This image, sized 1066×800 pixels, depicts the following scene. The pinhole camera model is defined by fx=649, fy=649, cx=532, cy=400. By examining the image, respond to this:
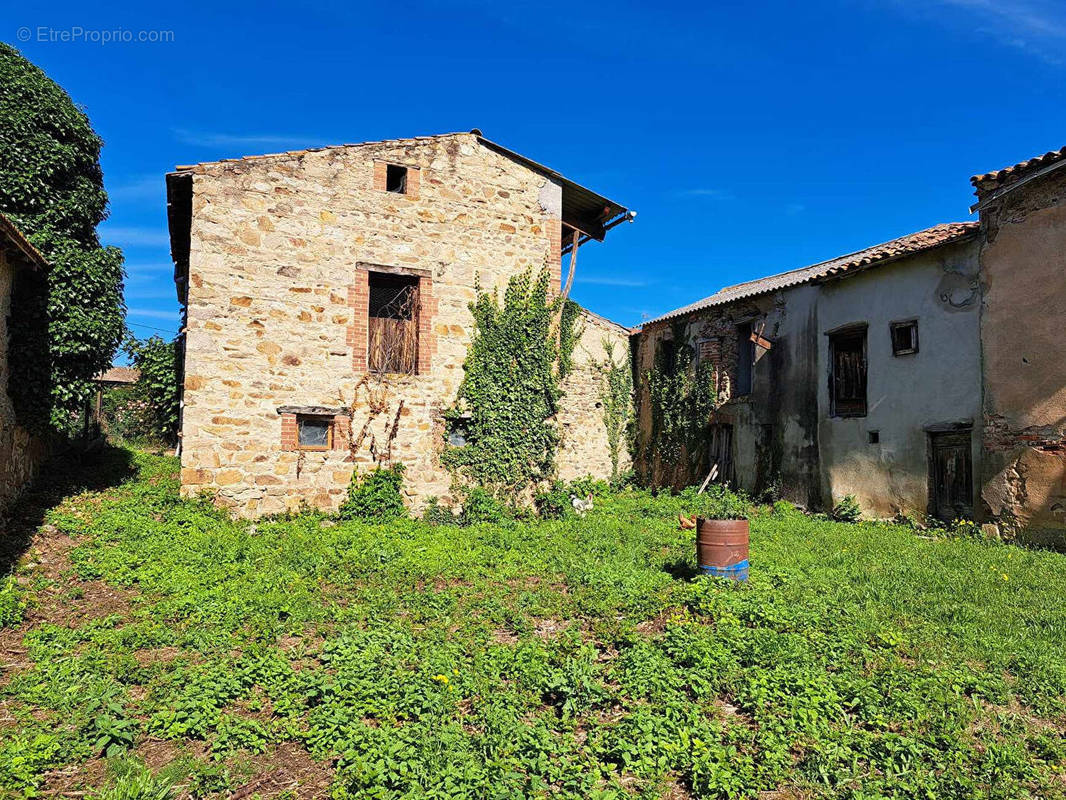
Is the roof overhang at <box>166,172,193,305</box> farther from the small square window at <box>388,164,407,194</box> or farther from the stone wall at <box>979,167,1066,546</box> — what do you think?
the stone wall at <box>979,167,1066,546</box>

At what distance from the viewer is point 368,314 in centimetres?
1174

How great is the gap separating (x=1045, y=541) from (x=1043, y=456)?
1.31 metres

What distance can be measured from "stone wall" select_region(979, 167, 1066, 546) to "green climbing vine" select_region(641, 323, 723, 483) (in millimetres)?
7102

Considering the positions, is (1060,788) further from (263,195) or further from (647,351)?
(647,351)

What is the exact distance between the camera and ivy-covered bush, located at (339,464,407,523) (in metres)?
11.2

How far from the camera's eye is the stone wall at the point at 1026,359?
9.98m

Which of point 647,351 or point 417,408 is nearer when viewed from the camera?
point 417,408

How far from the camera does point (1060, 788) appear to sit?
441 centimetres

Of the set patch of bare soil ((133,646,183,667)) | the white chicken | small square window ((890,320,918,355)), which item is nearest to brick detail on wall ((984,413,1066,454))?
small square window ((890,320,918,355))

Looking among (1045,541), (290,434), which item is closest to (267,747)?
(290,434)

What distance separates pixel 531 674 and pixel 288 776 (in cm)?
214

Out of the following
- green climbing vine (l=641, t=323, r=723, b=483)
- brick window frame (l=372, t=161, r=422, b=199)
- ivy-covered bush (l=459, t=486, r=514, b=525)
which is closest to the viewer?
brick window frame (l=372, t=161, r=422, b=199)

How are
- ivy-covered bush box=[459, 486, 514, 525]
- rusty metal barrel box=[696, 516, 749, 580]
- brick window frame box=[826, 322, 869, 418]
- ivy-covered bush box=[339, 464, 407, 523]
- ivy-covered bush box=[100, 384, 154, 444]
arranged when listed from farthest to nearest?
ivy-covered bush box=[100, 384, 154, 444]
brick window frame box=[826, 322, 869, 418]
ivy-covered bush box=[459, 486, 514, 525]
ivy-covered bush box=[339, 464, 407, 523]
rusty metal barrel box=[696, 516, 749, 580]

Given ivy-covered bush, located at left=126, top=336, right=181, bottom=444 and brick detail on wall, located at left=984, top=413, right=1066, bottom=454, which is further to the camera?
ivy-covered bush, located at left=126, top=336, right=181, bottom=444
